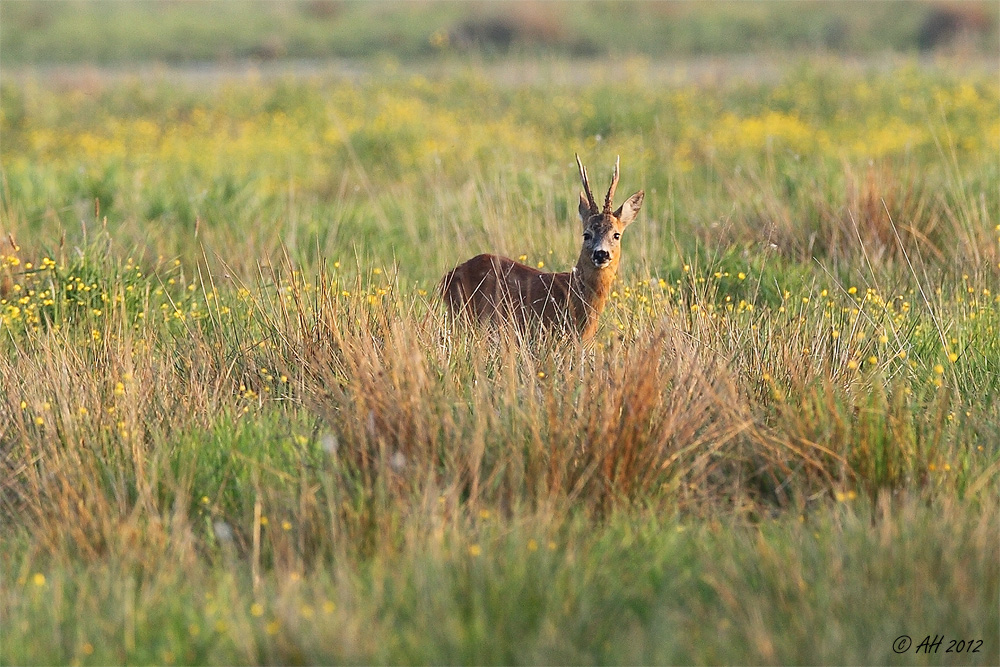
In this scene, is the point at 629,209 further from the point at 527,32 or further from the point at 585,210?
the point at 527,32

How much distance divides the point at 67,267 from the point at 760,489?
12.0ft

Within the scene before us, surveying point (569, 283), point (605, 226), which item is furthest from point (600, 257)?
point (569, 283)

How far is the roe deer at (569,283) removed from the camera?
527cm

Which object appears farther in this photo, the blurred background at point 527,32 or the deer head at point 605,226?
the blurred background at point 527,32

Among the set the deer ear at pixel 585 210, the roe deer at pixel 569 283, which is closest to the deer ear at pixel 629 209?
the roe deer at pixel 569 283

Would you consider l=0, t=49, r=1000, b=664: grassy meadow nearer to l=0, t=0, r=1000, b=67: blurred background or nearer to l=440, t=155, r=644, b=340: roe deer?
l=440, t=155, r=644, b=340: roe deer

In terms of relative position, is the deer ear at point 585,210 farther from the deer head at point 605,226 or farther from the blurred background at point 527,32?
the blurred background at point 527,32

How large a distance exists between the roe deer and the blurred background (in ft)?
52.0

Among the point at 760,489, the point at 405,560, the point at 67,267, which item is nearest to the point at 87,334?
the point at 67,267

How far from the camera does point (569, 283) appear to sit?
5.46 m

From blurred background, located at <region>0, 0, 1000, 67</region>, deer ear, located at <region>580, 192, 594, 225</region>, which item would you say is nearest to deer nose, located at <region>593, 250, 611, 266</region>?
deer ear, located at <region>580, 192, 594, 225</region>

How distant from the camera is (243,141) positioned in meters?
11.5

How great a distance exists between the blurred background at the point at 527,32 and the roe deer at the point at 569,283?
624 inches

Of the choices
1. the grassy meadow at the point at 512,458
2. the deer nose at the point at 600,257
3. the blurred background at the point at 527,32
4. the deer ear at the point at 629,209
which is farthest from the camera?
the blurred background at the point at 527,32
